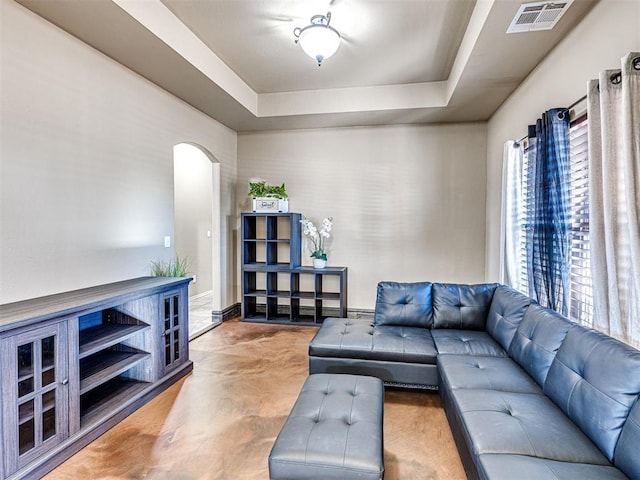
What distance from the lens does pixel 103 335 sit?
2488 millimetres

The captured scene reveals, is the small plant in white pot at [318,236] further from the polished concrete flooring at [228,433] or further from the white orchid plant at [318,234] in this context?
the polished concrete flooring at [228,433]

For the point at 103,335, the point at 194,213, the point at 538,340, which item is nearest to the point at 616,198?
the point at 538,340

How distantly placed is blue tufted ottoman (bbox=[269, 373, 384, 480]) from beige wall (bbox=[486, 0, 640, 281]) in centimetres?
236

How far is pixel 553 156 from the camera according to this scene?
2436mm

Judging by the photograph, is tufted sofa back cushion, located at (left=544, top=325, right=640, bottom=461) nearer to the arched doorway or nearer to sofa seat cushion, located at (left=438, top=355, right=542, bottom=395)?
sofa seat cushion, located at (left=438, top=355, right=542, bottom=395)

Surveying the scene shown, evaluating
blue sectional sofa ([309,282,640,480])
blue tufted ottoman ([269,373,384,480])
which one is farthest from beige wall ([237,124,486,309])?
blue tufted ottoman ([269,373,384,480])

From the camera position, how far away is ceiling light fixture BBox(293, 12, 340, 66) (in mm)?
2648

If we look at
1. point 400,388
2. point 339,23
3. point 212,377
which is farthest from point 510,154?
point 212,377

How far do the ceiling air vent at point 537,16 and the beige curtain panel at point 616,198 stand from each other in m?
0.62

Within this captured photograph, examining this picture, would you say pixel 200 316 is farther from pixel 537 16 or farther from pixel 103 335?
pixel 537 16

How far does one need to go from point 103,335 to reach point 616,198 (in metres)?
3.37

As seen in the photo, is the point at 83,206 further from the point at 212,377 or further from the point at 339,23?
the point at 339,23

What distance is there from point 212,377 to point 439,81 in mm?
4029

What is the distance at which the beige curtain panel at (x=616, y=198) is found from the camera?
1652mm
